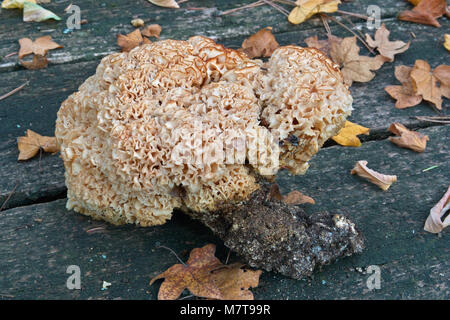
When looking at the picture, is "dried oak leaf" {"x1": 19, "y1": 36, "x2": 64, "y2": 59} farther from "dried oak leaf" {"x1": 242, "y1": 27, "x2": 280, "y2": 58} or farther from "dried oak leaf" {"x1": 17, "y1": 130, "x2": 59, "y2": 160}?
"dried oak leaf" {"x1": 242, "y1": 27, "x2": 280, "y2": 58}

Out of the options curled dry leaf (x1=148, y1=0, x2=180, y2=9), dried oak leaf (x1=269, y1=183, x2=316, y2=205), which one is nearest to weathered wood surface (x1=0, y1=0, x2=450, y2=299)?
dried oak leaf (x1=269, y1=183, x2=316, y2=205)

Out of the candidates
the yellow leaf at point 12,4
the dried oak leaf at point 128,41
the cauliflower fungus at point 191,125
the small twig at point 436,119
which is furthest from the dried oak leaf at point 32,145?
the small twig at point 436,119

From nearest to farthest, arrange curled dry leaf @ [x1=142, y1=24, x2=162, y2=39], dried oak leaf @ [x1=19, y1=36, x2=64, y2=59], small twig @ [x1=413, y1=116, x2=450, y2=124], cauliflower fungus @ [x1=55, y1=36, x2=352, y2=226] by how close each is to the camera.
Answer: cauliflower fungus @ [x1=55, y1=36, x2=352, y2=226]
small twig @ [x1=413, y1=116, x2=450, y2=124]
dried oak leaf @ [x1=19, y1=36, x2=64, y2=59]
curled dry leaf @ [x1=142, y1=24, x2=162, y2=39]

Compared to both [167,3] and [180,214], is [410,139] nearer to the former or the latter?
[180,214]

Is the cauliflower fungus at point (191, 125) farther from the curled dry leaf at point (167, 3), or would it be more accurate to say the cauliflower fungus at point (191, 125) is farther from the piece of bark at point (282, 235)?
the curled dry leaf at point (167, 3)

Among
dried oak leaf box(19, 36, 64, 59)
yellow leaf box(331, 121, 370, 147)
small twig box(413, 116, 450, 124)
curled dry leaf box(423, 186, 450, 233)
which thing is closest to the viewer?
curled dry leaf box(423, 186, 450, 233)

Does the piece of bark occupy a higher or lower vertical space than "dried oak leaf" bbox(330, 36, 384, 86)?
lower

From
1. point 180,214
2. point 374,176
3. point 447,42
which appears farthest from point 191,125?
point 447,42
